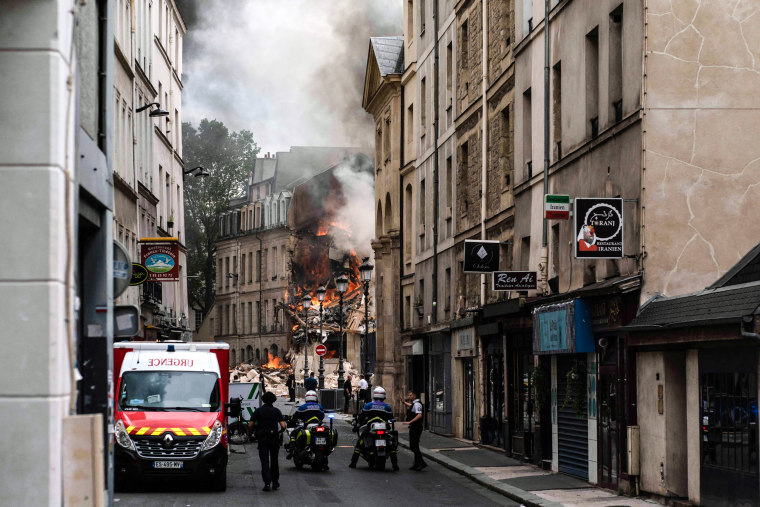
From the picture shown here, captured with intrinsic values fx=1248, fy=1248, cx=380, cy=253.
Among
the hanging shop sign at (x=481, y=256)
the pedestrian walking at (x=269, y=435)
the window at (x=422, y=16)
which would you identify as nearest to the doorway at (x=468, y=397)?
the hanging shop sign at (x=481, y=256)

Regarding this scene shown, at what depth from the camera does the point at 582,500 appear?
1905 cm

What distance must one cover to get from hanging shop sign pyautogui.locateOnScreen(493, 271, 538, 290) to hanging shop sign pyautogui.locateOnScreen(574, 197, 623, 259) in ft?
21.6

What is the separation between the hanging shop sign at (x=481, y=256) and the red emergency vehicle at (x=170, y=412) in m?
9.20

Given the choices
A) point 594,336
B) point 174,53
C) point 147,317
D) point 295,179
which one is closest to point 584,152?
point 594,336

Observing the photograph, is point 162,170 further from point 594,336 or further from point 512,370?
point 594,336

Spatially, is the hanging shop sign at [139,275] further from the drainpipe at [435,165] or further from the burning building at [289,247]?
the burning building at [289,247]

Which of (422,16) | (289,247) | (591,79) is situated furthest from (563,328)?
(289,247)

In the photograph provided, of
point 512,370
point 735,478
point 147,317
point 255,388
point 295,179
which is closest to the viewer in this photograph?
point 735,478

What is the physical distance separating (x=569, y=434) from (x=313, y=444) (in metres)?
5.13

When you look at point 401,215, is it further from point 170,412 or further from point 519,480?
point 170,412

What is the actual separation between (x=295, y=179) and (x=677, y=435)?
8577 centimetres

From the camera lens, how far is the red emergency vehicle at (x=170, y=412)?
19.9 m

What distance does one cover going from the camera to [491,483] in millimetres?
22359

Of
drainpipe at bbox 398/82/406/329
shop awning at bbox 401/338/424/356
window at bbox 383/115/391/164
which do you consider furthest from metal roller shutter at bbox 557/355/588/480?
window at bbox 383/115/391/164
